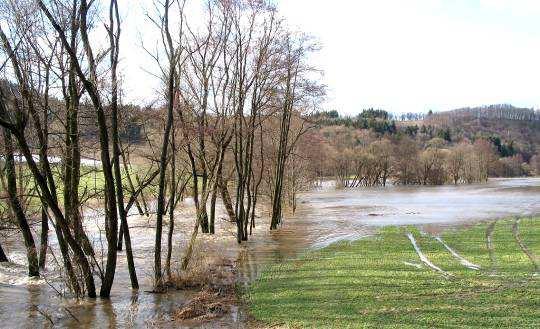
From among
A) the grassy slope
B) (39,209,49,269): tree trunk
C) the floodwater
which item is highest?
(39,209,49,269): tree trunk

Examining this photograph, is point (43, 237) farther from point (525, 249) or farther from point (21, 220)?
point (525, 249)

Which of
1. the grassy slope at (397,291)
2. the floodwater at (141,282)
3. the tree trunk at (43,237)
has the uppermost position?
the tree trunk at (43,237)

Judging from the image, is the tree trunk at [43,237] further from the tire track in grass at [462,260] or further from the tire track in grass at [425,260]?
the tire track in grass at [462,260]

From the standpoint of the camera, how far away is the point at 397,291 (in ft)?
37.1

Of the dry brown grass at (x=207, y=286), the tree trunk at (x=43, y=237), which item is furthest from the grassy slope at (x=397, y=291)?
the tree trunk at (x=43, y=237)

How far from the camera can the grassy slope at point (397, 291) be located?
933cm

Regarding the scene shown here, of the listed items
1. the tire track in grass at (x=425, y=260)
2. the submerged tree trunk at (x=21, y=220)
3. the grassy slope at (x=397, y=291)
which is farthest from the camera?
the submerged tree trunk at (x=21, y=220)

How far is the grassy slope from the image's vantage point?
9328 millimetres

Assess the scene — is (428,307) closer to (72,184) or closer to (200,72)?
(72,184)

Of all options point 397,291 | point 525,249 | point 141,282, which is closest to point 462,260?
point 525,249

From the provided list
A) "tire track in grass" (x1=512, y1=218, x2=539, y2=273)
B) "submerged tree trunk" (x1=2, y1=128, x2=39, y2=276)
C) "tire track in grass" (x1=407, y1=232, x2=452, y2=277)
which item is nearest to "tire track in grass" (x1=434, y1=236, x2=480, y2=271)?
"tire track in grass" (x1=407, y1=232, x2=452, y2=277)

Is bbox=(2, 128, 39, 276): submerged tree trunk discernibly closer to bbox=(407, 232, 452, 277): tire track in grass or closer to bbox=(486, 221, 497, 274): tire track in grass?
bbox=(407, 232, 452, 277): tire track in grass

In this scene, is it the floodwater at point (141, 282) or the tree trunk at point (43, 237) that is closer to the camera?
the floodwater at point (141, 282)

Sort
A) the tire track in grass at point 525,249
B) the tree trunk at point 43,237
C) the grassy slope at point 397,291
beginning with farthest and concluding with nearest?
1. the tree trunk at point 43,237
2. the tire track in grass at point 525,249
3. the grassy slope at point 397,291
